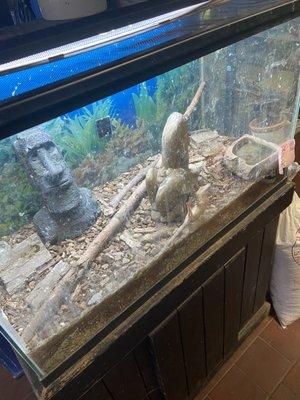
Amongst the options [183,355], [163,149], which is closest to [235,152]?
[163,149]

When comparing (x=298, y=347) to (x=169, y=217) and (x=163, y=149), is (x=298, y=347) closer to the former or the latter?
(x=169, y=217)

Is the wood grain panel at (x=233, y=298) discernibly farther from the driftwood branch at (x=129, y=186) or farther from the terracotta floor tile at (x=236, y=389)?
the driftwood branch at (x=129, y=186)

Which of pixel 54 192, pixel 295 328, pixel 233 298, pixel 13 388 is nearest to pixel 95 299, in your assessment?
pixel 54 192

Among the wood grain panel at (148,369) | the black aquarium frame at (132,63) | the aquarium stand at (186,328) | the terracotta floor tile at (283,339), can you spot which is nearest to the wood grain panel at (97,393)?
the aquarium stand at (186,328)

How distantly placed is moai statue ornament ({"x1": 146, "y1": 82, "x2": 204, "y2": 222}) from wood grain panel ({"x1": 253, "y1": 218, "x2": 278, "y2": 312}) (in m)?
0.46

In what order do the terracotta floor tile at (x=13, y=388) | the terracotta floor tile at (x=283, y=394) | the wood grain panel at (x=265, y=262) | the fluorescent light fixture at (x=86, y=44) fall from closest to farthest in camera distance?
the fluorescent light fixture at (x=86, y=44) → the wood grain panel at (x=265, y=262) → the terracotta floor tile at (x=283, y=394) → the terracotta floor tile at (x=13, y=388)

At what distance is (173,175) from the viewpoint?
0.94 metres

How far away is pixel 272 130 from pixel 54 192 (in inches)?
32.0

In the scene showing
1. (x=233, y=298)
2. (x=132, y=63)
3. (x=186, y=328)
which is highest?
(x=132, y=63)

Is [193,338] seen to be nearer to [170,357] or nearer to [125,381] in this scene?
[170,357]

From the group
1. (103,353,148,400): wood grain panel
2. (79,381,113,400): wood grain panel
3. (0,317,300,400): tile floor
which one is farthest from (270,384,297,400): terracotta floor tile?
(79,381,113,400): wood grain panel

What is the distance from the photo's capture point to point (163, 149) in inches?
34.7

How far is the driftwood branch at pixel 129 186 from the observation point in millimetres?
896

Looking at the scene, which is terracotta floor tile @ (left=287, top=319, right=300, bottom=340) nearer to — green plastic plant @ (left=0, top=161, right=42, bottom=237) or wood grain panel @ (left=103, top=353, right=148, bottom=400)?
wood grain panel @ (left=103, top=353, right=148, bottom=400)
